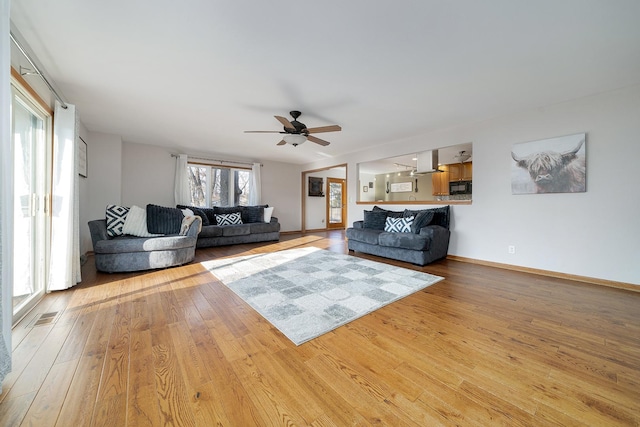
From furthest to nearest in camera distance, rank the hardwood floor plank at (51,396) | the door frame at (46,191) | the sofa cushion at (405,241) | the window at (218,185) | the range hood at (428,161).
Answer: the window at (218,185) → the range hood at (428,161) → the sofa cushion at (405,241) → the door frame at (46,191) → the hardwood floor plank at (51,396)

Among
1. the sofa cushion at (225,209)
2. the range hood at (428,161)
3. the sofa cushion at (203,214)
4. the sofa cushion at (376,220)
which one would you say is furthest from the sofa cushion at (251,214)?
the range hood at (428,161)

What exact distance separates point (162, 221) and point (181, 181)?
2.07m

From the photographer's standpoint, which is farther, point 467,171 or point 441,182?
point 441,182

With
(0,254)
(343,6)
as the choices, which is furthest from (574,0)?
(0,254)

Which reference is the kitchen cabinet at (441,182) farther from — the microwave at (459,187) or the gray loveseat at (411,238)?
the gray loveseat at (411,238)

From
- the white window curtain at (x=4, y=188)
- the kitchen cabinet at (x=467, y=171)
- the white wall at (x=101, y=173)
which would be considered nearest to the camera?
the white window curtain at (x=4, y=188)

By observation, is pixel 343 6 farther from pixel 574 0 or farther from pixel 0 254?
pixel 0 254

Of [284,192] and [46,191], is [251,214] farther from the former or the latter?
[46,191]

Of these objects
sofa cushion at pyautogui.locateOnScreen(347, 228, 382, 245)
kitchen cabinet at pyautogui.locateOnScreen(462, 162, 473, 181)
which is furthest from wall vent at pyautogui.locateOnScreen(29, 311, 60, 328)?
kitchen cabinet at pyautogui.locateOnScreen(462, 162, 473, 181)

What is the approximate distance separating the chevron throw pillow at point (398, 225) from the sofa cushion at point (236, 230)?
328 cm

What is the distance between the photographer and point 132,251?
3.35 metres

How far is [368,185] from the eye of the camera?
30.0ft

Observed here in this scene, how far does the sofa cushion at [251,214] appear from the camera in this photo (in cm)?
630

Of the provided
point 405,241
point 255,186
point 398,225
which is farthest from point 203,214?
point 405,241
